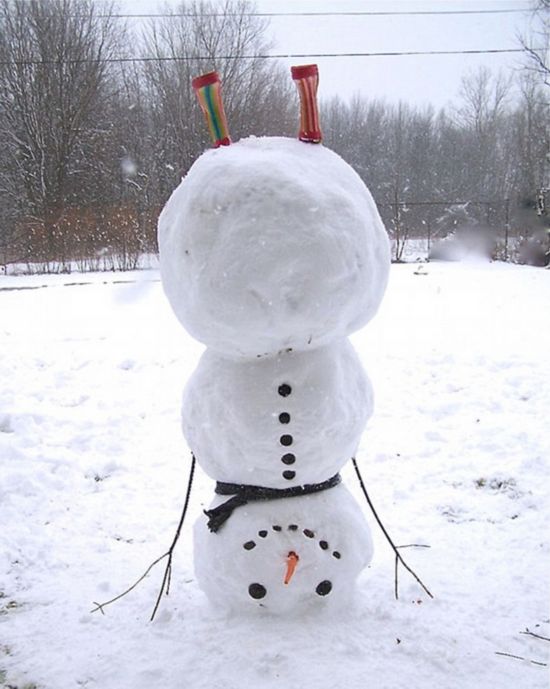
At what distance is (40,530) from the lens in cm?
310

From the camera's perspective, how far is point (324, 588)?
2.01m

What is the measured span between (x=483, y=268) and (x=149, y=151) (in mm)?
13352

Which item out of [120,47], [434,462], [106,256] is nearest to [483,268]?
[106,256]

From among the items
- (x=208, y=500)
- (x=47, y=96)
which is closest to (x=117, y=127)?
(x=47, y=96)

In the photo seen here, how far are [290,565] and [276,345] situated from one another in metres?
0.70

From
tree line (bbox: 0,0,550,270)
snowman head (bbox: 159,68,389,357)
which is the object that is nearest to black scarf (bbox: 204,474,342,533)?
snowman head (bbox: 159,68,389,357)

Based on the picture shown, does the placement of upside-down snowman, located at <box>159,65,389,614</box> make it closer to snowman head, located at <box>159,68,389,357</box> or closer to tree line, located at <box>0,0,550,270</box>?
snowman head, located at <box>159,68,389,357</box>

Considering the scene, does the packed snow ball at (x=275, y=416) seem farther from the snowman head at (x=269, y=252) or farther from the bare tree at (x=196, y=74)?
the bare tree at (x=196, y=74)

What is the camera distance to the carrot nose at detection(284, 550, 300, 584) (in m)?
1.92

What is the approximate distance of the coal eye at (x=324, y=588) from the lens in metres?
2.01

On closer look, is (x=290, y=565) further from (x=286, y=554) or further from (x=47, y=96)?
(x=47, y=96)

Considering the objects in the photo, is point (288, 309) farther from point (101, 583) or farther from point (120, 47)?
point (120, 47)

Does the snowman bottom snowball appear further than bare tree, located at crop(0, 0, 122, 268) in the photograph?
No

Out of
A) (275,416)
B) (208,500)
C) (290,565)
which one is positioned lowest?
(208,500)
